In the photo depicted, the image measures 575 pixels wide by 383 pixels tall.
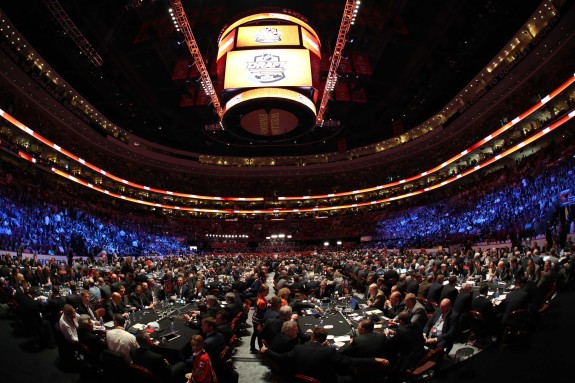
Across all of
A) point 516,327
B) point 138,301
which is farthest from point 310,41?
point 516,327

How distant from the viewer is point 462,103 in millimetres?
29297

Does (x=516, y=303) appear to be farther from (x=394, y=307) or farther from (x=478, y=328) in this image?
(x=394, y=307)

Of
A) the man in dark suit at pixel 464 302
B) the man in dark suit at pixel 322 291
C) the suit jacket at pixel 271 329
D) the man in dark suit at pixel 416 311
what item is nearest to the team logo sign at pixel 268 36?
the man in dark suit at pixel 322 291

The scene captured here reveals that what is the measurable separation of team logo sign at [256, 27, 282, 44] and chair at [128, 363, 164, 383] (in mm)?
14852

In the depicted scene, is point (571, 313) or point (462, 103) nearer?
point (571, 313)

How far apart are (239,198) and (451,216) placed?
2438cm

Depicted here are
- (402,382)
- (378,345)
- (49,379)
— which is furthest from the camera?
(49,379)

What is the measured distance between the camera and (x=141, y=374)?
14.0ft

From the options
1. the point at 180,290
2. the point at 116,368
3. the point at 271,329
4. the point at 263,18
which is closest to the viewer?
the point at 116,368

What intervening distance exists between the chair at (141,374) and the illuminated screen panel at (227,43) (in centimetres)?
1470

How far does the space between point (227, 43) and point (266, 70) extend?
8.96 ft

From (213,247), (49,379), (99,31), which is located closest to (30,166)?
(99,31)

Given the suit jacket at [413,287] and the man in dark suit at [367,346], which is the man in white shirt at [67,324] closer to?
the man in dark suit at [367,346]

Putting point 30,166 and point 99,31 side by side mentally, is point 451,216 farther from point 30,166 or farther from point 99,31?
point 30,166
